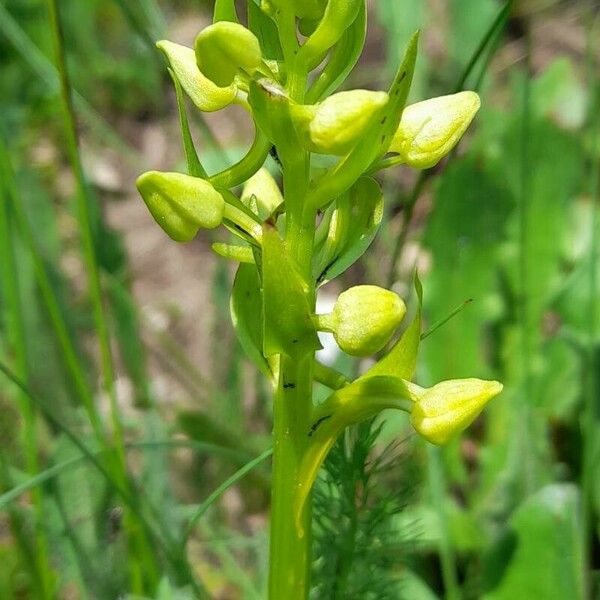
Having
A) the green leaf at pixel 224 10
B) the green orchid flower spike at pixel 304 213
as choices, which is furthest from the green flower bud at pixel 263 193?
A: the green leaf at pixel 224 10

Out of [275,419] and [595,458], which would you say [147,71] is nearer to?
[595,458]

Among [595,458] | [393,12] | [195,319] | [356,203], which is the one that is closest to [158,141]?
[195,319]

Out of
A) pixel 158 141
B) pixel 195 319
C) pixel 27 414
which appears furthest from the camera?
pixel 158 141

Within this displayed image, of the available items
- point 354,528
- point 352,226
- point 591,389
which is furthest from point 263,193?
point 591,389

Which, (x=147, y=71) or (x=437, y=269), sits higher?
(x=147, y=71)

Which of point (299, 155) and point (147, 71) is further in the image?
point (147, 71)

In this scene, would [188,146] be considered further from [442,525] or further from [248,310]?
[442,525]

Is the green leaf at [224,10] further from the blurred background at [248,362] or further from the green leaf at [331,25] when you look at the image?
the blurred background at [248,362]
